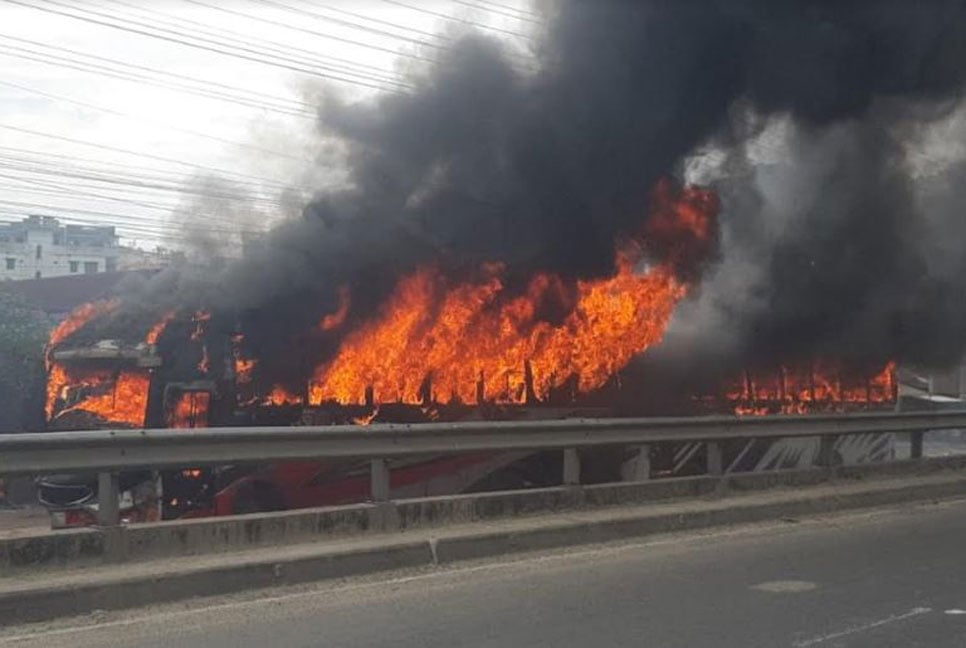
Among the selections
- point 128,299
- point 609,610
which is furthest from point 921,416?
point 128,299

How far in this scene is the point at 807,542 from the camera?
8523mm

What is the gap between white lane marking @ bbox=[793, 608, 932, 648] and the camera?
5512mm

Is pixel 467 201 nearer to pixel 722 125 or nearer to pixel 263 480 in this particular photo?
pixel 722 125

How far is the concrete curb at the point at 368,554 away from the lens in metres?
5.79

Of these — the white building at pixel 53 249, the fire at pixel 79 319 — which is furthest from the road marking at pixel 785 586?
the white building at pixel 53 249

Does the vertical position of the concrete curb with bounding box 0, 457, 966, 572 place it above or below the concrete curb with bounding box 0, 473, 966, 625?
above

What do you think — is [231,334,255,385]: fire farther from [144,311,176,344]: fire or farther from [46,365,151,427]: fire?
[46,365,151,427]: fire

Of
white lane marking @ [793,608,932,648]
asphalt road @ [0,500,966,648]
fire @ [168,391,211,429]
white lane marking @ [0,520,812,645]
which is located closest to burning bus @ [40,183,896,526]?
fire @ [168,391,211,429]

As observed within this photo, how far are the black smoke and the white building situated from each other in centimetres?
5892

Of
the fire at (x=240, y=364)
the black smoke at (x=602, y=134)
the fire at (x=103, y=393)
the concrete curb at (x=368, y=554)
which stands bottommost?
the concrete curb at (x=368, y=554)

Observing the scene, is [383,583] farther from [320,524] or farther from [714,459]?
[714,459]

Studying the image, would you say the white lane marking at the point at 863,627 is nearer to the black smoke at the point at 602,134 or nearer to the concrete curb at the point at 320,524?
the concrete curb at the point at 320,524

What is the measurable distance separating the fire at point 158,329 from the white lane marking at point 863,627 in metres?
8.24

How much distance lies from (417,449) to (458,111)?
7080mm
